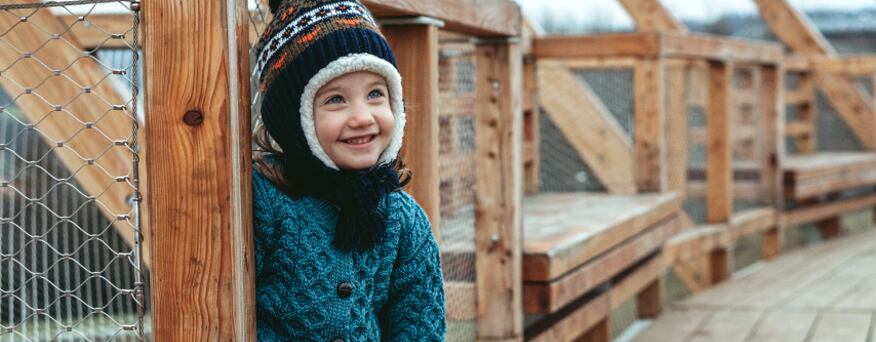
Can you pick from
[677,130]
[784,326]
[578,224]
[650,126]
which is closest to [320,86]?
[578,224]

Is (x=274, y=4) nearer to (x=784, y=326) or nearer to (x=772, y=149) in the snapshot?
(x=784, y=326)

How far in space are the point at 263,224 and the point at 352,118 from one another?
22 cm

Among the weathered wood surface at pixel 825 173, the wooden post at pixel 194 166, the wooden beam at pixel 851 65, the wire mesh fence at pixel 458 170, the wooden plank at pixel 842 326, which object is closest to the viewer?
the wooden post at pixel 194 166

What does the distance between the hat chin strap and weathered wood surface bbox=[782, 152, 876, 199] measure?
513 cm

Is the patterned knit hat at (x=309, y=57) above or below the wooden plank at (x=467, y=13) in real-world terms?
below

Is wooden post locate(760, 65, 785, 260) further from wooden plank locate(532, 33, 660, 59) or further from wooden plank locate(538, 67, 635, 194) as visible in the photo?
wooden plank locate(532, 33, 660, 59)

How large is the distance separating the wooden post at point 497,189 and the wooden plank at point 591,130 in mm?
3023

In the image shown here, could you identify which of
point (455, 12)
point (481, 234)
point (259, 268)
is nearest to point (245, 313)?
point (259, 268)

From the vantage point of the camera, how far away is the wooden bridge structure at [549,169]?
1.68m

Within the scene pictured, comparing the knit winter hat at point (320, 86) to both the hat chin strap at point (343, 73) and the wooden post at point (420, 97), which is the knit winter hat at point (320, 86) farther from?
the wooden post at point (420, 97)

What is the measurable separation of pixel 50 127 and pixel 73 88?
6.1 inches

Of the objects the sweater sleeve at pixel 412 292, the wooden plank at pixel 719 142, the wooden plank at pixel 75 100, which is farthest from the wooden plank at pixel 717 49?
the sweater sleeve at pixel 412 292

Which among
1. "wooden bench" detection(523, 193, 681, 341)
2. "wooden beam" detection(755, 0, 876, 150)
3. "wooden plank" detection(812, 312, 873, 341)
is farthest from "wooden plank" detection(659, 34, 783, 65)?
"wooden beam" detection(755, 0, 876, 150)

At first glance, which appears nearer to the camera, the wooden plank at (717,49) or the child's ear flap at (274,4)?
the child's ear flap at (274,4)
